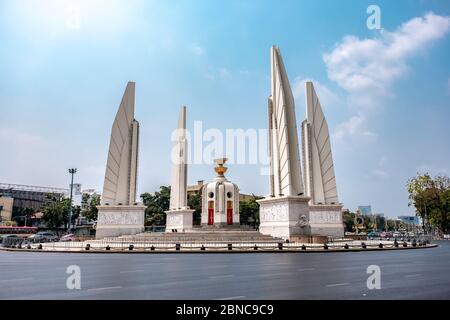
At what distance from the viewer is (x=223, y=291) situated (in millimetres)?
7824

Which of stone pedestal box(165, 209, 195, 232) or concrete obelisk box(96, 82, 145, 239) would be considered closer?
concrete obelisk box(96, 82, 145, 239)

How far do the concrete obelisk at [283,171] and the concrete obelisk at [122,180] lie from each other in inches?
534

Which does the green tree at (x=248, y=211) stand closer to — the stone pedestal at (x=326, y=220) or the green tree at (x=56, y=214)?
the stone pedestal at (x=326, y=220)

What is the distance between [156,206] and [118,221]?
930 inches

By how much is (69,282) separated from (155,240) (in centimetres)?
2133

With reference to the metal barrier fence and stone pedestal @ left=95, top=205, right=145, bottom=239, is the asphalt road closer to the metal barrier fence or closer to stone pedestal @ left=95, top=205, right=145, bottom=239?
the metal barrier fence

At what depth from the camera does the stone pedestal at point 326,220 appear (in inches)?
1553

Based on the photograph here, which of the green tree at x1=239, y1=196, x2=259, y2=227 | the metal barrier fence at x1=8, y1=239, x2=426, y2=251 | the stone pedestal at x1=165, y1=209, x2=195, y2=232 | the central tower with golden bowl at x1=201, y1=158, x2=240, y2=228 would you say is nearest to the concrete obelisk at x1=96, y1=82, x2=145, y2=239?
the stone pedestal at x1=165, y1=209, x2=195, y2=232

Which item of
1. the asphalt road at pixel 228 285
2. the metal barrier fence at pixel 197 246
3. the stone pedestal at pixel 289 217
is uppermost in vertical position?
the stone pedestal at pixel 289 217

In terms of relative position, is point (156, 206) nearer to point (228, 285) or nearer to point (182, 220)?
point (182, 220)

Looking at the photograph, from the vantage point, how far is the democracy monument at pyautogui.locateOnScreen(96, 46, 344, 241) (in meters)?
33.0

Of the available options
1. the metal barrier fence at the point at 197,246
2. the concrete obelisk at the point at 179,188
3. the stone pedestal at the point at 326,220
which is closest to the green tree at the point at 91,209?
the concrete obelisk at the point at 179,188
